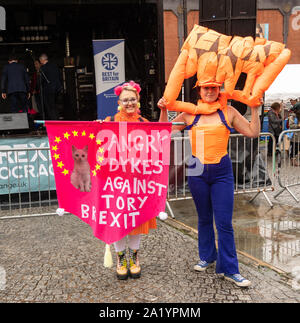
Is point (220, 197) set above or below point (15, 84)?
below

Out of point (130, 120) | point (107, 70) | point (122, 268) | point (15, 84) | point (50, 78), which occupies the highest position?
point (107, 70)

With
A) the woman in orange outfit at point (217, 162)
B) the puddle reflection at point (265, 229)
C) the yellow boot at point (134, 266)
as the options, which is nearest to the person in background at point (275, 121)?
the puddle reflection at point (265, 229)

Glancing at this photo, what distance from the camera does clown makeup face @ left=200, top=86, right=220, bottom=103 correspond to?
12.1 ft

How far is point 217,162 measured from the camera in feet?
12.1

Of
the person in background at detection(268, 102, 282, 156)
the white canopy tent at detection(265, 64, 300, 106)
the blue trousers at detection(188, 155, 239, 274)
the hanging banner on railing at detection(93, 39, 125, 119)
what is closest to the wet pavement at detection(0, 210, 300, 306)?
the blue trousers at detection(188, 155, 239, 274)

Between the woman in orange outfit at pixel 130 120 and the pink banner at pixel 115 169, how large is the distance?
15 centimetres

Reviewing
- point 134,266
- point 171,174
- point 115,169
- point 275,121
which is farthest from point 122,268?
point 275,121

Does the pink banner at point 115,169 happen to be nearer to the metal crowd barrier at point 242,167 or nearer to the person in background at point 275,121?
the metal crowd barrier at point 242,167

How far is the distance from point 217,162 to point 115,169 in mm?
968

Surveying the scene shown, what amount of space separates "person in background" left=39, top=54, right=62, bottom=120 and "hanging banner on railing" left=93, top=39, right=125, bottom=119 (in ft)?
3.92

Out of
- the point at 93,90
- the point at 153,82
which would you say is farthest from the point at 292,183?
the point at 93,90

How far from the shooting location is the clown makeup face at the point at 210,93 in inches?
145

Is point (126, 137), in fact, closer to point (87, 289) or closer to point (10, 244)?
point (87, 289)

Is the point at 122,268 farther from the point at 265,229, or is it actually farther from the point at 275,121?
the point at 275,121
